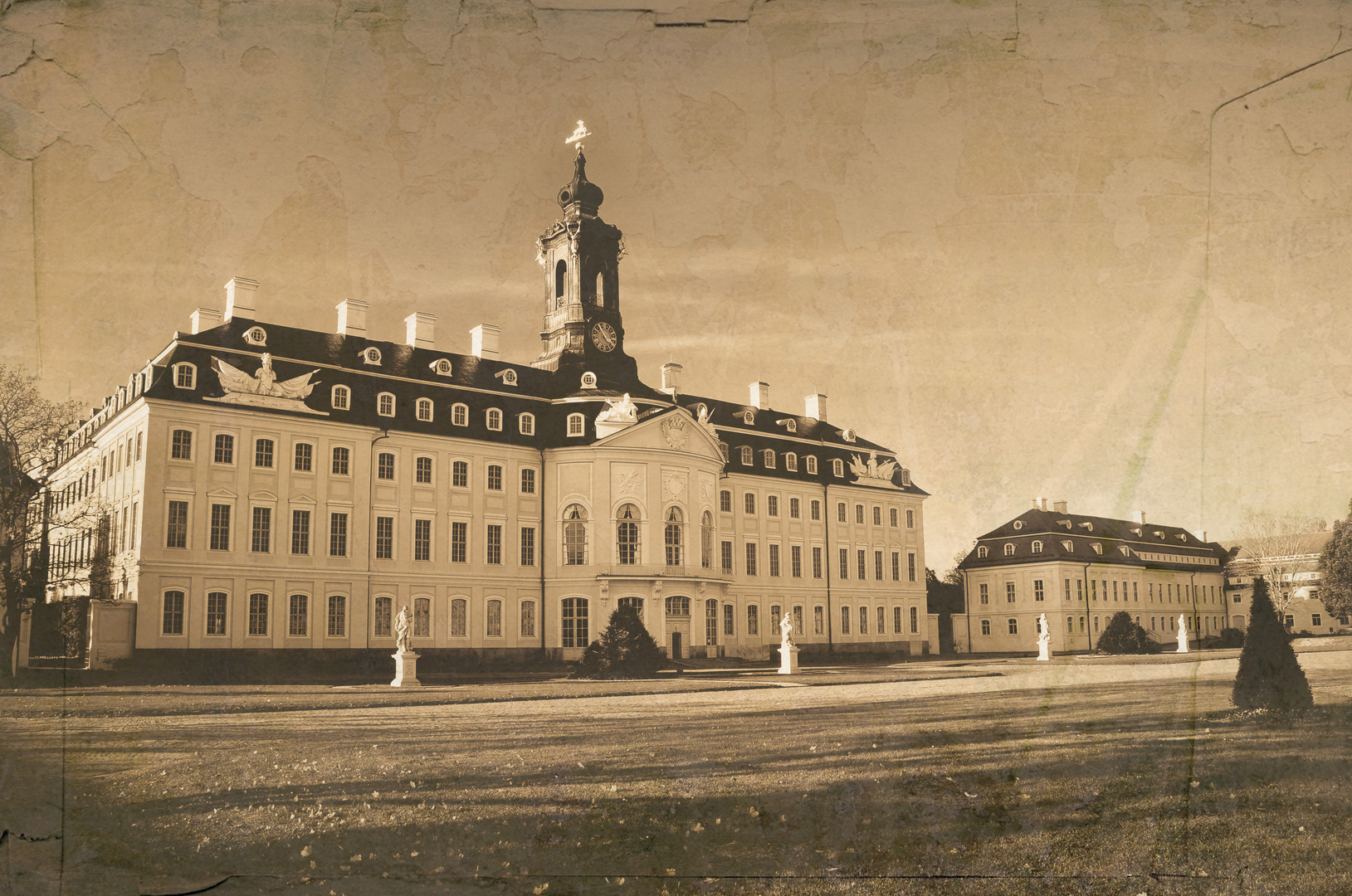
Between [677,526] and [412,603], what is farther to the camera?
[677,526]

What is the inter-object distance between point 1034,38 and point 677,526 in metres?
13.8

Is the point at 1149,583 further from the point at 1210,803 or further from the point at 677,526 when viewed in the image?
the point at 677,526

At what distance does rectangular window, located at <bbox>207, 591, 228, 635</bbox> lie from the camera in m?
12.1

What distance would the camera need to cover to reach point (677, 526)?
20625mm

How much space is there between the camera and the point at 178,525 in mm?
11164

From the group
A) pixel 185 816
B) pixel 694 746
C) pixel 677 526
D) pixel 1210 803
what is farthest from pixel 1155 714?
pixel 677 526

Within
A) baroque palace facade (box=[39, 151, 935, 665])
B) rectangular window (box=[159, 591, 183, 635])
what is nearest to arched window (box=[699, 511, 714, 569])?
baroque palace facade (box=[39, 151, 935, 665])

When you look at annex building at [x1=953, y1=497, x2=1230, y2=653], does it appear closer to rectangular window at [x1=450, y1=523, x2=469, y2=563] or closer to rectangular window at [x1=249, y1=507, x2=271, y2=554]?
rectangular window at [x1=249, y1=507, x2=271, y2=554]

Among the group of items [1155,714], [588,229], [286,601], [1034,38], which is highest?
[1034,38]

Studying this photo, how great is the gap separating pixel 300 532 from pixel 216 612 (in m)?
2.23

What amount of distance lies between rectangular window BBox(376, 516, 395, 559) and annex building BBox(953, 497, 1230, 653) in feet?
37.6

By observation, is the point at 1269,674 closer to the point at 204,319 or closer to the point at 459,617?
the point at 204,319

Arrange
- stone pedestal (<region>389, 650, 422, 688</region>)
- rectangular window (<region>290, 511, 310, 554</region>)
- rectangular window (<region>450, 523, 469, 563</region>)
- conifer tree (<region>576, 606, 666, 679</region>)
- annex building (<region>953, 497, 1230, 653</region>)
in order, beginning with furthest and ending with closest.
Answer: rectangular window (<region>450, 523, 469, 563</region>)
conifer tree (<region>576, 606, 666, 679</region>)
rectangular window (<region>290, 511, 310, 554</region>)
stone pedestal (<region>389, 650, 422, 688</region>)
annex building (<region>953, 497, 1230, 653</region>)

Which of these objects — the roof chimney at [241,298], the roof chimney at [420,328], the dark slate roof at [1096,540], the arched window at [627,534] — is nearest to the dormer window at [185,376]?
the roof chimney at [241,298]
